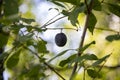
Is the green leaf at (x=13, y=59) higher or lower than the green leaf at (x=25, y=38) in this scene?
lower

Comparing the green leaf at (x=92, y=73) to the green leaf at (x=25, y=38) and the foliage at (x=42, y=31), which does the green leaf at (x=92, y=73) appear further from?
the green leaf at (x=25, y=38)

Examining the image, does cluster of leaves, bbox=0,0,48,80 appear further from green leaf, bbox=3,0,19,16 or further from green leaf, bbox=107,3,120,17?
green leaf, bbox=107,3,120,17

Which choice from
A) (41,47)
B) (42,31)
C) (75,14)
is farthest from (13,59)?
(75,14)

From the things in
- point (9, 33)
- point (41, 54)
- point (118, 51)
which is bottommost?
point (118, 51)

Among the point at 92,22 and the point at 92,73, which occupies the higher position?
the point at 92,22

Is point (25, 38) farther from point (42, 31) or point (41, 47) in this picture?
point (41, 47)

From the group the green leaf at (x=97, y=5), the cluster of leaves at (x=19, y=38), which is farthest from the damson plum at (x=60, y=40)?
the green leaf at (x=97, y=5)

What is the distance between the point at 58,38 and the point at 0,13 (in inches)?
7.2

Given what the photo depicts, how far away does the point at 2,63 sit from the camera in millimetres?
1219

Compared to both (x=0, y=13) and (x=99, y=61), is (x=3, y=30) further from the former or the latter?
(x=99, y=61)

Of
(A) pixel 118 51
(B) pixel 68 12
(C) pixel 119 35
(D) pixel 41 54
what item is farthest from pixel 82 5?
(A) pixel 118 51

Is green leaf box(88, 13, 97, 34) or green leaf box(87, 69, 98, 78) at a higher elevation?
green leaf box(88, 13, 97, 34)

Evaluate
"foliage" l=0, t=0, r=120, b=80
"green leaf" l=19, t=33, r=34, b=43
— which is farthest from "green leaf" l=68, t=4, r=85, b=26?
"green leaf" l=19, t=33, r=34, b=43

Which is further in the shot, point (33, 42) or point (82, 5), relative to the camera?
point (33, 42)
